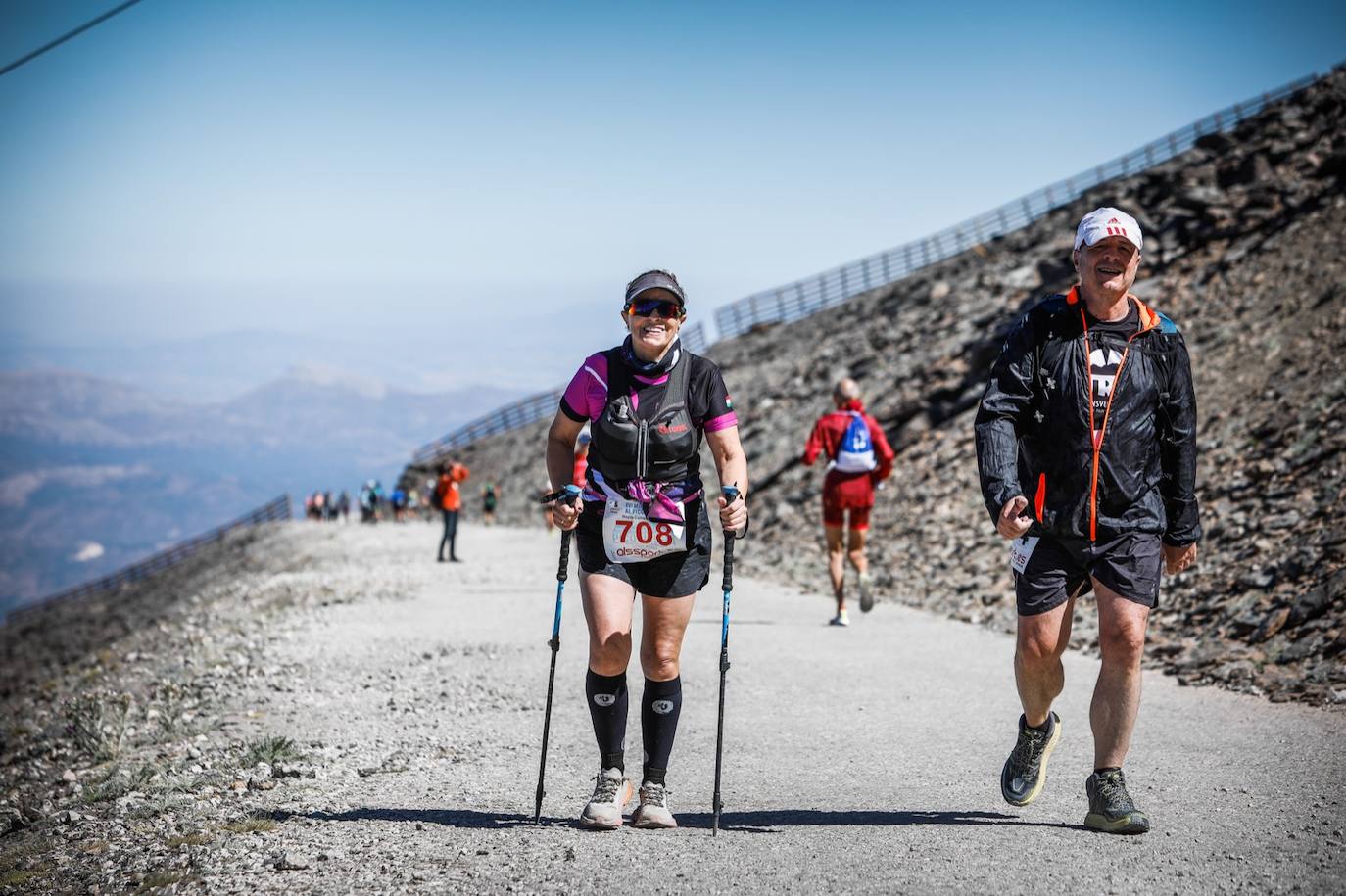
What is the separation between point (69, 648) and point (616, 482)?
41.9 metres

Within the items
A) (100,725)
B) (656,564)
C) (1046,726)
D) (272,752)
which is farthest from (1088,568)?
(100,725)

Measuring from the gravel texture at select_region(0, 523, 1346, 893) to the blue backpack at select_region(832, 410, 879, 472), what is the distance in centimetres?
164

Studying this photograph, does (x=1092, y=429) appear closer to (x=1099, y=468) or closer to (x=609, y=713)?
(x=1099, y=468)

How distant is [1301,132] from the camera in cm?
2791

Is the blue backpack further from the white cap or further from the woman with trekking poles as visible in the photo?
the white cap

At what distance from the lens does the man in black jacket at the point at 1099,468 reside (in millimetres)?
4695

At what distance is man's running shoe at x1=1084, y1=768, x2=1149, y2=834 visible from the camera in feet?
15.5

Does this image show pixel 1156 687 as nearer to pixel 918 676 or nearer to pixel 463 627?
pixel 918 676

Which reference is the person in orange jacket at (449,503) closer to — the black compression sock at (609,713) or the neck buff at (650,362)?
the black compression sock at (609,713)

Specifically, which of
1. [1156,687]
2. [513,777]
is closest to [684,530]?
[513,777]

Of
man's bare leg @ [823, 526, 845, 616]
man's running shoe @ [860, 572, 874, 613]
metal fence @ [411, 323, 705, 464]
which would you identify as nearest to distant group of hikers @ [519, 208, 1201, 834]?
man's bare leg @ [823, 526, 845, 616]

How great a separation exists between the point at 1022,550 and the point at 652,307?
1830 mm

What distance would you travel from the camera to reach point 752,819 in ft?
17.4

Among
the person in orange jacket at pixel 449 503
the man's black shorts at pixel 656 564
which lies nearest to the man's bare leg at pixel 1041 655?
the man's black shorts at pixel 656 564
